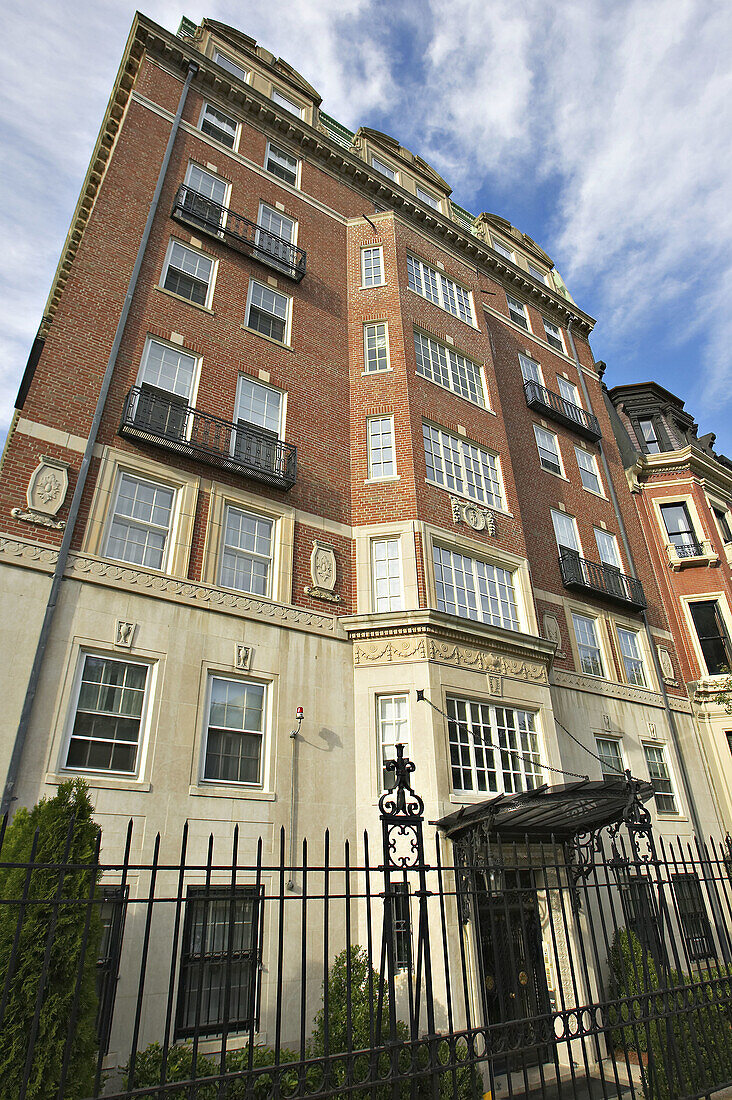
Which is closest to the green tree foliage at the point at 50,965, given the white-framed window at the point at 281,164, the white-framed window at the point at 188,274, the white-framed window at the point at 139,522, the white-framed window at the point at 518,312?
the white-framed window at the point at 139,522

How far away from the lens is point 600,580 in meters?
23.0

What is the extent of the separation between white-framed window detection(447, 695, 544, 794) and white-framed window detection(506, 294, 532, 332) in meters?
19.7

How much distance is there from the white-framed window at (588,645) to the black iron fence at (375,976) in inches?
280

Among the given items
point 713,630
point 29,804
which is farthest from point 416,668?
point 713,630

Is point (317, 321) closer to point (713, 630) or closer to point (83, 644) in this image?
point (83, 644)

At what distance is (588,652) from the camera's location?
69.5ft

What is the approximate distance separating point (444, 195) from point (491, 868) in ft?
101

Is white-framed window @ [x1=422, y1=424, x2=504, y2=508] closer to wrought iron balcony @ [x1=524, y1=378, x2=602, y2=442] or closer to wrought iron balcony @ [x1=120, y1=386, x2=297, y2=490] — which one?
wrought iron balcony @ [x1=120, y1=386, x2=297, y2=490]

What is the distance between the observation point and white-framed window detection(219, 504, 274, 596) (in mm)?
14578

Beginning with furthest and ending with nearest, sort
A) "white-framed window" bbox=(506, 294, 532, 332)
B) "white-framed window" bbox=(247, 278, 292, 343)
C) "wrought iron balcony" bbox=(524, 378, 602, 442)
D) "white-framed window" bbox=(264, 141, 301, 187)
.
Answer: "white-framed window" bbox=(506, 294, 532, 332) → "wrought iron balcony" bbox=(524, 378, 602, 442) → "white-framed window" bbox=(264, 141, 301, 187) → "white-framed window" bbox=(247, 278, 292, 343)

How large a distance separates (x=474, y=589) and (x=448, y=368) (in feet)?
27.3

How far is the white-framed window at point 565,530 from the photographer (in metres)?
23.1

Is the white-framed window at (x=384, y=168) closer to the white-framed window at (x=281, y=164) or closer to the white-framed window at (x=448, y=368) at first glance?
the white-framed window at (x=281, y=164)

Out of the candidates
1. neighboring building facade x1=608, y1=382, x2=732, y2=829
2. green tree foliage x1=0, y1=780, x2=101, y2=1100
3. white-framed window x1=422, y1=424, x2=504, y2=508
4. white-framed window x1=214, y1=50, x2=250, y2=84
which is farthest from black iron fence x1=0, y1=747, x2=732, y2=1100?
white-framed window x1=214, y1=50, x2=250, y2=84
